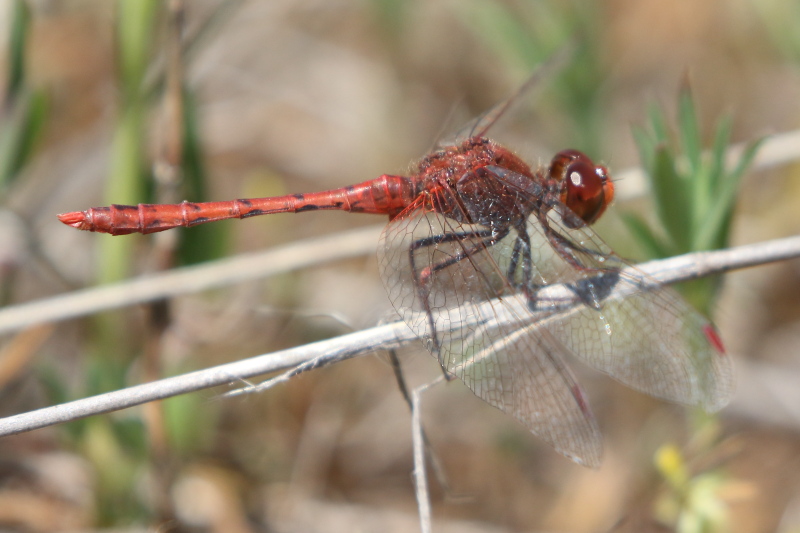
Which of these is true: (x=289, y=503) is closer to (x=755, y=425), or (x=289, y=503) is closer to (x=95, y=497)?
(x=95, y=497)

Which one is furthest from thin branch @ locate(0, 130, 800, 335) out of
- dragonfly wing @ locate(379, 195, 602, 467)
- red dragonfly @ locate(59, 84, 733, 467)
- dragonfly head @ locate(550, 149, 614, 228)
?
dragonfly wing @ locate(379, 195, 602, 467)

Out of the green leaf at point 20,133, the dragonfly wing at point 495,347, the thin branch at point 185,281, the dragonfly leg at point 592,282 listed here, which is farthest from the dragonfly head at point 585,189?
the green leaf at point 20,133

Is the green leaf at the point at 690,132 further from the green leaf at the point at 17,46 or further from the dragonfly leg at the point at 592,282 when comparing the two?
the green leaf at the point at 17,46

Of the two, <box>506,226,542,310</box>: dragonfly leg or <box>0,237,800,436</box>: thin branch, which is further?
<box>506,226,542,310</box>: dragonfly leg

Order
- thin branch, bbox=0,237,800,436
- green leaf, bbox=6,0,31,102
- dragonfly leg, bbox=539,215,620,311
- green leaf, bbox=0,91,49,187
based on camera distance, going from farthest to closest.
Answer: green leaf, bbox=0,91,49,187
green leaf, bbox=6,0,31,102
dragonfly leg, bbox=539,215,620,311
thin branch, bbox=0,237,800,436

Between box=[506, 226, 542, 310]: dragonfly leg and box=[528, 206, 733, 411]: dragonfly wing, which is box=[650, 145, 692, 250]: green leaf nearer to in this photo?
box=[528, 206, 733, 411]: dragonfly wing

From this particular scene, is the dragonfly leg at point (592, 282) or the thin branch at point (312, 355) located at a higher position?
the dragonfly leg at point (592, 282)
